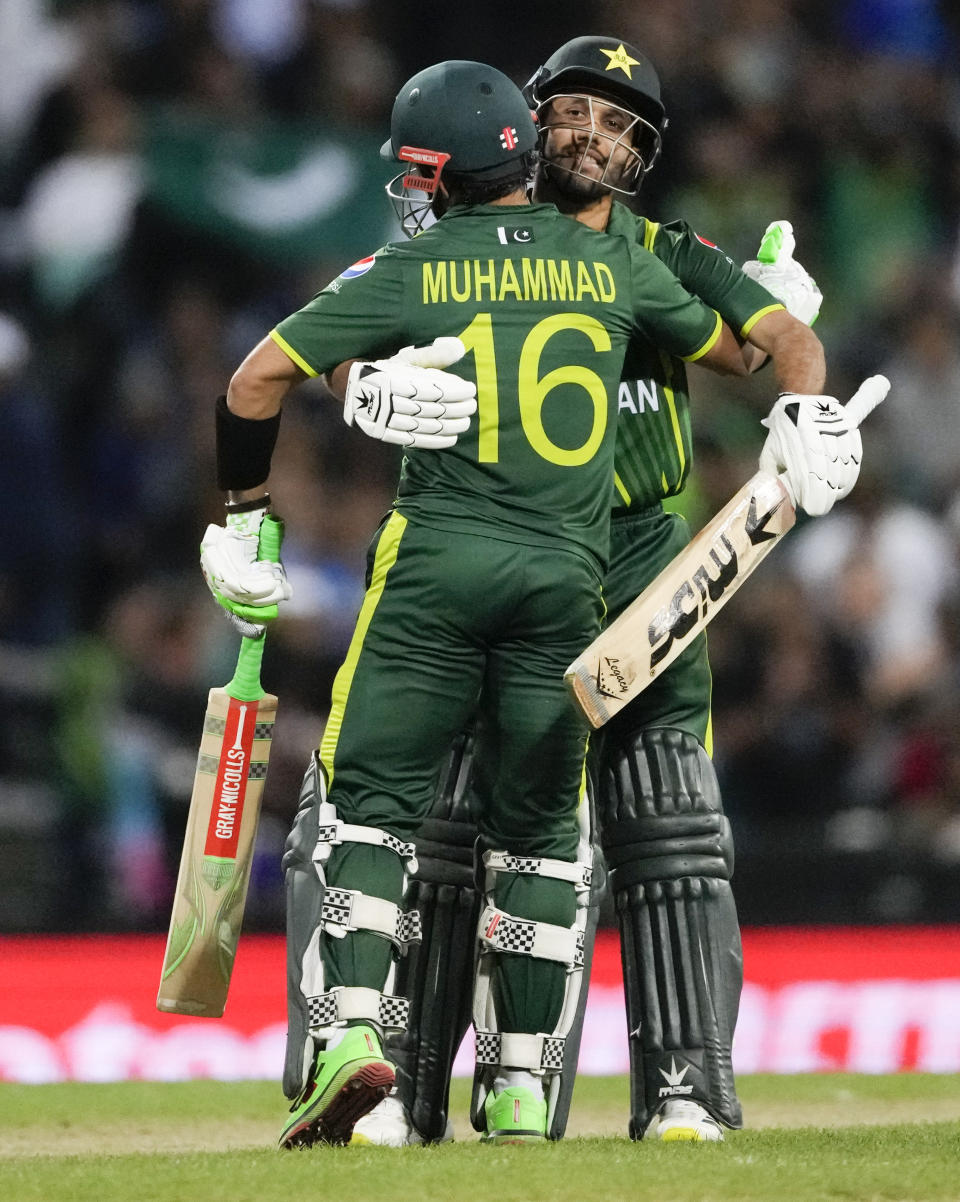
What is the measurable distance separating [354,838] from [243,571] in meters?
0.53

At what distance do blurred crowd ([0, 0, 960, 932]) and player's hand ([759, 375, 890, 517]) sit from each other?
9.87ft

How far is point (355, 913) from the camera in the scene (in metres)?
3.38

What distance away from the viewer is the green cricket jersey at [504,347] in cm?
346

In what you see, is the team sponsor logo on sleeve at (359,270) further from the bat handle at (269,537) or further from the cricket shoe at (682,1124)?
the cricket shoe at (682,1124)

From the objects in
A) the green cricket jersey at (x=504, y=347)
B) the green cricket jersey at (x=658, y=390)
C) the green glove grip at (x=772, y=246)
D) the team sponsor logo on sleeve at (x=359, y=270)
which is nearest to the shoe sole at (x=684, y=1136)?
the green cricket jersey at (x=504, y=347)

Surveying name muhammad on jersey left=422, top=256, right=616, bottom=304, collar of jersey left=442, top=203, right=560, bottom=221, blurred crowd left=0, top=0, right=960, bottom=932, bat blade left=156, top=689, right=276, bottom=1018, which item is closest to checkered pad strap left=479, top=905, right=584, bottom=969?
bat blade left=156, top=689, right=276, bottom=1018

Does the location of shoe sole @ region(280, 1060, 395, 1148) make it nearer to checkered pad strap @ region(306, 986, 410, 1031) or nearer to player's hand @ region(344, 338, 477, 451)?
checkered pad strap @ region(306, 986, 410, 1031)

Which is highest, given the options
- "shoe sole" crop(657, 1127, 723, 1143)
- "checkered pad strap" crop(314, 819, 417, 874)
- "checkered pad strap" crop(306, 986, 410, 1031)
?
"checkered pad strap" crop(314, 819, 417, 874)

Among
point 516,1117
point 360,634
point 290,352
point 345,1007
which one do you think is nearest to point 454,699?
point 360,634

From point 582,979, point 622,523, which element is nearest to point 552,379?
point 622,523

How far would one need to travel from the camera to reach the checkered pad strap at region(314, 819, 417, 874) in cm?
339

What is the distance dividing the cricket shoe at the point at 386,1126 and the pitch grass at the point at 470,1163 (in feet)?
0.53

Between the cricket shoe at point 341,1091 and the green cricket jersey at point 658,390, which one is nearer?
the cricket shoe at point 341,1091

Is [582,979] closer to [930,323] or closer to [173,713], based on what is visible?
[173,713]
